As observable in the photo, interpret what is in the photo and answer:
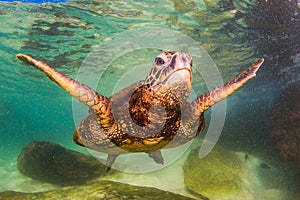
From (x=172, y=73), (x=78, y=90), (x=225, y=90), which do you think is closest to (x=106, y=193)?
(x=78, y=90)

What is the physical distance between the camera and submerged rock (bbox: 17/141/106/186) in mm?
9484

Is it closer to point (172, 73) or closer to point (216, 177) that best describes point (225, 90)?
point (172, 73)

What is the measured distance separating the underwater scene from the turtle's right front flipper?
0.02m

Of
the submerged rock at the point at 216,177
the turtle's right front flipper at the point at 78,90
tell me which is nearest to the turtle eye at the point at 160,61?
the turtle's right front flipper at the point at 78,90

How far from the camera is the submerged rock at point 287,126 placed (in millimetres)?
11739

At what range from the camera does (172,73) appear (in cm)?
355

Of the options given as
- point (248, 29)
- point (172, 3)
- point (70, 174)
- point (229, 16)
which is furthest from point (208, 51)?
A: point (70, 174)

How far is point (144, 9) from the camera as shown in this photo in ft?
38.1

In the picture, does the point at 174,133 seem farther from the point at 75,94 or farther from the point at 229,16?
the point at 229,16

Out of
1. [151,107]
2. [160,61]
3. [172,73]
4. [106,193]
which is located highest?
[160,61]

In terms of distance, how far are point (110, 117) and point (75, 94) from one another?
846 mm

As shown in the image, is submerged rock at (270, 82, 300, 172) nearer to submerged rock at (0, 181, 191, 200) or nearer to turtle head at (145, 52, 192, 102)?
submerged rock at (0, 181, 191, 200)

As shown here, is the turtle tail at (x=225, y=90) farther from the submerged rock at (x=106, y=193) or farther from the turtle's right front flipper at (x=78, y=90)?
the submerged rock at (x=106, y=193)

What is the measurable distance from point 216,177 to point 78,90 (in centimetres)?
706
